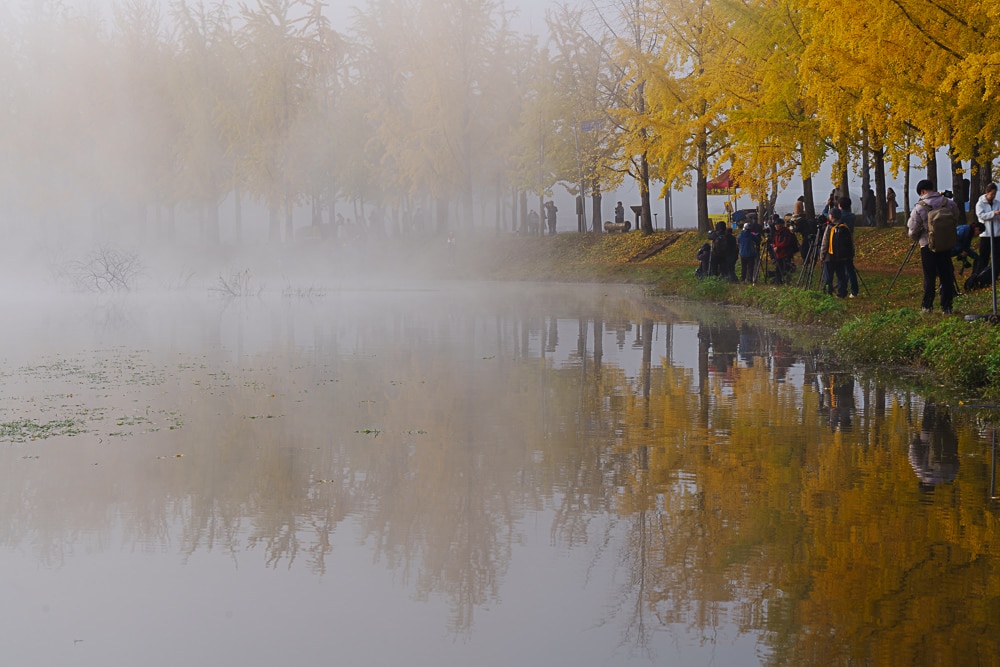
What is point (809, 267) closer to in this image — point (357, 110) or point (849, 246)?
point (849, 246)

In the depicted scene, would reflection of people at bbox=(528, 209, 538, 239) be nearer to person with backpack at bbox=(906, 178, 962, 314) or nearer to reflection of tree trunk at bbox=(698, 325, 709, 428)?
reflection of tree trunk at bbox=(698, 325, 709, 428)

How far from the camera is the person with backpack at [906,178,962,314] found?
18.8 meters

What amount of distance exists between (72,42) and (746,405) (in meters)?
61.2

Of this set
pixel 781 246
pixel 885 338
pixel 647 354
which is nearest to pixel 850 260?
pixel 781 246

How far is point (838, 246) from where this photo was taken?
968 inches

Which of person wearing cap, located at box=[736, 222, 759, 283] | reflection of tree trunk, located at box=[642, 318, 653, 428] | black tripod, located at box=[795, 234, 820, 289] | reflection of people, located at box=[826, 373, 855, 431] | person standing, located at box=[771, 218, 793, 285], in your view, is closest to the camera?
reflection of people, located at box=[826, 373, 855, 431]

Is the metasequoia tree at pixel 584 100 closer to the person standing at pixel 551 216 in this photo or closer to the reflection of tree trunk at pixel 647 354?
the person standing at pixel 551 216

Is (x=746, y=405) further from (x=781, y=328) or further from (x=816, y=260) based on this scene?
(x=816, y=260)

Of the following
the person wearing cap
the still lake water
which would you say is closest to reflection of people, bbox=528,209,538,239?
the person wearing cap

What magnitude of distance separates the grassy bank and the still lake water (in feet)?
3.04

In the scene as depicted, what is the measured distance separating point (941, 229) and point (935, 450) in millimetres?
9604

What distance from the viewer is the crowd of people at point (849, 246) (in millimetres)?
19016

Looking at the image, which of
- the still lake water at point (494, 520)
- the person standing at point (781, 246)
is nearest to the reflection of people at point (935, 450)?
the still lake water at point (494, 520)

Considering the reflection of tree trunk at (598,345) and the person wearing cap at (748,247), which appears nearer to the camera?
the reflection of tree trunk at (598,345)
